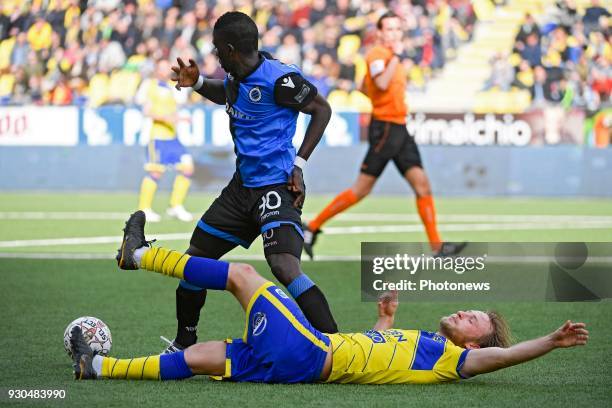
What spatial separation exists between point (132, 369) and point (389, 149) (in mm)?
7061

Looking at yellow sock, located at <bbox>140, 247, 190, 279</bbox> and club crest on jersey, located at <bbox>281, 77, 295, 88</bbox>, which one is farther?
club crest on jersey, located at <bbox>281, 77, 295, 88</bbox>

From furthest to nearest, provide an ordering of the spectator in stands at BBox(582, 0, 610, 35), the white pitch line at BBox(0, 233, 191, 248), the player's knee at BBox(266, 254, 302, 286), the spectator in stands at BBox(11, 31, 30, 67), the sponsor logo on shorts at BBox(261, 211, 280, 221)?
1. the spectator in stands at BBox(11, 31, 30, 67)
2. the spectator in stands at BBox(582, 0, 610, 35)
3. the white pitch line at BBox(0, 233, 191, 248)
4. the sponsor logo on shorts at BBox(261, 211, 280, 221)
5. the player's knee at BBox(266, 254, 302, 286)

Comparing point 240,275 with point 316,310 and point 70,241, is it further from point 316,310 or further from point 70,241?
point 70,241

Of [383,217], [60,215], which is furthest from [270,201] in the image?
[60,215]

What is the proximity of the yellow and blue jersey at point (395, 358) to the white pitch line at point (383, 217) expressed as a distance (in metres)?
12.2

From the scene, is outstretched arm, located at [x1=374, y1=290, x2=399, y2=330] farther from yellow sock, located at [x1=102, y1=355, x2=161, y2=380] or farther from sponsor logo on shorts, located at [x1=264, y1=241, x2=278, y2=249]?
yellow sock, located at [x1=102, y1=355, x2=161, y2=380]

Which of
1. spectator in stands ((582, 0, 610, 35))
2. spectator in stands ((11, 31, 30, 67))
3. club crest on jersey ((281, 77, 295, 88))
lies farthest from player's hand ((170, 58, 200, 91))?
spectator in stands ((11, 31, 30, 67))

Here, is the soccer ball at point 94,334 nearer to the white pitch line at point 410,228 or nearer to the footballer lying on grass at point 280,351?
the footballer lying on grass at point 280,351

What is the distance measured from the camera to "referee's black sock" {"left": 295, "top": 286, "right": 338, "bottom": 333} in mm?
7109

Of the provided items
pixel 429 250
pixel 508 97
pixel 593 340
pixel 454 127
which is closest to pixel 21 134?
pixel 454 127

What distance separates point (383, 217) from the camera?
19562 mm

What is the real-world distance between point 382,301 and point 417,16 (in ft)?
72.4

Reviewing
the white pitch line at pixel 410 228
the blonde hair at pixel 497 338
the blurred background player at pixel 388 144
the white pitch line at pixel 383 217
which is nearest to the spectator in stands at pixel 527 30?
the white pitch line at pixel 383 217

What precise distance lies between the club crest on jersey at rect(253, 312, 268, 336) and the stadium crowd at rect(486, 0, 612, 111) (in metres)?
18.9
